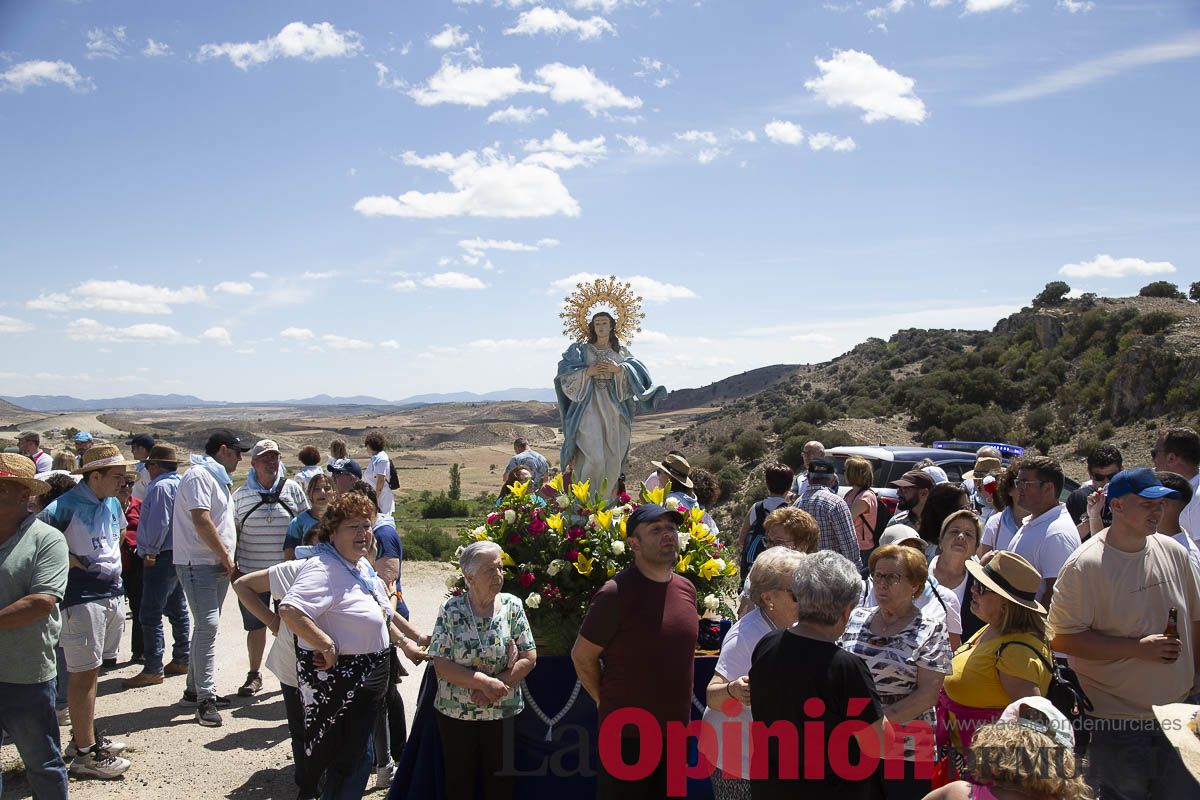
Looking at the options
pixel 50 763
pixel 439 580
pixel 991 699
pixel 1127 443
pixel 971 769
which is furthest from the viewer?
pixel 1127 443

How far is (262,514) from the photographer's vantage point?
666 cm

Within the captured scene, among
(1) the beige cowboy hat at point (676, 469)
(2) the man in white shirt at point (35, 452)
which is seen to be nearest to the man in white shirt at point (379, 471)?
(2) the man in white shirt at point (35, 452)

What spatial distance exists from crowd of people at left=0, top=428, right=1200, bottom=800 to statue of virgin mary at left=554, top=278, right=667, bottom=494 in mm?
2480

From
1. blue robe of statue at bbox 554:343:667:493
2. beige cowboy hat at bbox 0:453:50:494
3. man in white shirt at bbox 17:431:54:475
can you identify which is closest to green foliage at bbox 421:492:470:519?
man in white shirt at bbox 17:431:54:475

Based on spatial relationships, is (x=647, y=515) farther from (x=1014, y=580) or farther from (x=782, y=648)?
(x=1014, y=580)

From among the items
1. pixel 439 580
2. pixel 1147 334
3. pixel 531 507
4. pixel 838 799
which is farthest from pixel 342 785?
pixel 1147 334

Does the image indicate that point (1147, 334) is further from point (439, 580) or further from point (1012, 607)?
point (1012, 607)

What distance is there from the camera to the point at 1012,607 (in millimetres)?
3465

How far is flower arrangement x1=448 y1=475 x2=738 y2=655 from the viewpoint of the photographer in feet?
16.3

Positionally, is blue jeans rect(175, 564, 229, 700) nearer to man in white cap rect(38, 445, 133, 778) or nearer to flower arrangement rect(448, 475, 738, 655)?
man in white cap rect(38, 445, 133, 778)

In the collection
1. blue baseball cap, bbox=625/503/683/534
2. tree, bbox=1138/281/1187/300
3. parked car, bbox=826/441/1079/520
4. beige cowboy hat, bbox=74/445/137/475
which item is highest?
tree, bbox=1138/281/1187/300

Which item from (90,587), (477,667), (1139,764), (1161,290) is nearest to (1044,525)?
(1139,764)

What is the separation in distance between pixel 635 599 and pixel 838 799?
115 centimetres

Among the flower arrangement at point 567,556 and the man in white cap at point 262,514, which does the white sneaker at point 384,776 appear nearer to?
the flower arrangement at point 567,556
